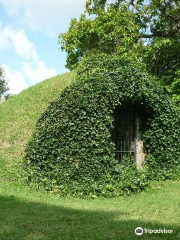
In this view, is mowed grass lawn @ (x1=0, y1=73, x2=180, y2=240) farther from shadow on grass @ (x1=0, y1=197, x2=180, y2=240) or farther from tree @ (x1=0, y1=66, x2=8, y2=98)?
tree @ (x1=0, y1=66, x2=8, y2=98)

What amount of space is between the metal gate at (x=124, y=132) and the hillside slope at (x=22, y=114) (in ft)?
9.56

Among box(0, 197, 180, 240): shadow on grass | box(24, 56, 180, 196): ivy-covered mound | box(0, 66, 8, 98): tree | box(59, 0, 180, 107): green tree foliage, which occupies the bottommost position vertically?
box(0, 197, 180, 240): shadow on grass

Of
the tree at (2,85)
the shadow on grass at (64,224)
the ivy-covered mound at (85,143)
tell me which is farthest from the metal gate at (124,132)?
the tree at (2,85)

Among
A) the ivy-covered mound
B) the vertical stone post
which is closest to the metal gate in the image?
the vertical stone post

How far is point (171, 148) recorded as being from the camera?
32.6 feet

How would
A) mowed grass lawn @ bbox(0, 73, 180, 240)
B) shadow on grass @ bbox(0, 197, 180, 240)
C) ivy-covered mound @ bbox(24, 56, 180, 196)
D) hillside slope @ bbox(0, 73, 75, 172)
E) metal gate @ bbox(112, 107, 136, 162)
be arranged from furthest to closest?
hillside slope @ bbox(0, 73, 75, 172), metal gate @ bbox(112, 107, 136, 162), ivy-covered mound @ bbox(24, 56, 180, 196), mowed grass lawn @ bbox(0, 73, 180, 240), shadow on grass @ bbox(0, 197, 180, 240)

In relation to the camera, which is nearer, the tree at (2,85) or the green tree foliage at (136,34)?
the green tree foliage at (136,34)

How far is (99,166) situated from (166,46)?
7.08 metres

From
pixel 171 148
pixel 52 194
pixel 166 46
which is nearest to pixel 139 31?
pixel 166 46

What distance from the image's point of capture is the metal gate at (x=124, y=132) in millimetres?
10539

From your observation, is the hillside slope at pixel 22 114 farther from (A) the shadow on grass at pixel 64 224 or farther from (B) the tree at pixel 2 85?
(B) the tree at pixel 2 85

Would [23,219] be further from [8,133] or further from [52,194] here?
[8,133]

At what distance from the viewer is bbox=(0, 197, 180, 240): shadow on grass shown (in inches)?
197

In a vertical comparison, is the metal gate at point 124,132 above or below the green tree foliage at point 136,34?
below
